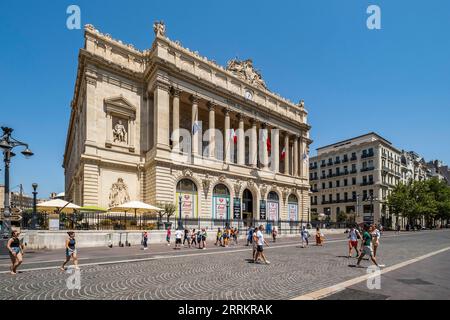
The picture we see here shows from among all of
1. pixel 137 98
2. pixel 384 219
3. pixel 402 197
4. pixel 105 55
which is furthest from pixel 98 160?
pixel 384 219

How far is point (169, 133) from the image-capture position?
40188 millimetres

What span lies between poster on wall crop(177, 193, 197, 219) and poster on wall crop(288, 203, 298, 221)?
21.3m

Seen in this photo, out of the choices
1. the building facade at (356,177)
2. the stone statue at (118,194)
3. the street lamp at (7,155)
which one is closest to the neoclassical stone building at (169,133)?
the stone statue at (118,194)

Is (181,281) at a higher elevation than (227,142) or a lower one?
lower

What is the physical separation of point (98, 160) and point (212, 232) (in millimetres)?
14670

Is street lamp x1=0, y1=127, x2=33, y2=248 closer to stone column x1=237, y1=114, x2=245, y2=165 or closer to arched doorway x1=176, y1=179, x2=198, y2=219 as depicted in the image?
arched doorway x1=176, y1=179, x2=198, y2=219

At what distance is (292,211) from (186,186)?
24119mm

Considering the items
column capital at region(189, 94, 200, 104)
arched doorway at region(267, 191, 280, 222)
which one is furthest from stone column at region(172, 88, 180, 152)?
arched doorway at region(267, 191, 280, 222)

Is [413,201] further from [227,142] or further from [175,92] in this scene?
[175,92]

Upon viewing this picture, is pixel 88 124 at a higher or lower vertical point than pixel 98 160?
higher

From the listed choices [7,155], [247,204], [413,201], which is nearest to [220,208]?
[247,204]

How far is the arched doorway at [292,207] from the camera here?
178 feet

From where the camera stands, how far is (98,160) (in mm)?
33906
